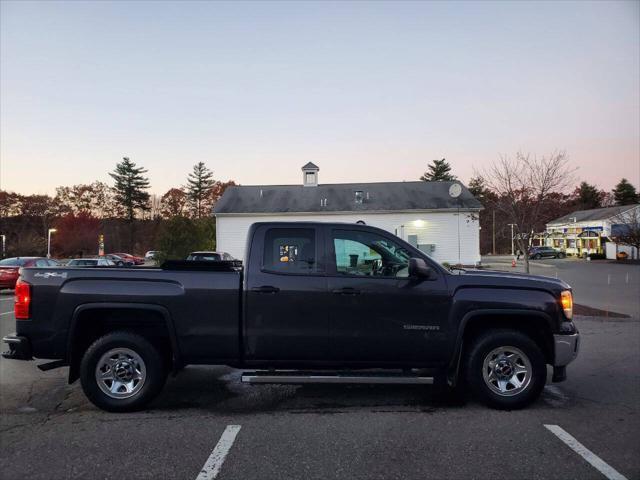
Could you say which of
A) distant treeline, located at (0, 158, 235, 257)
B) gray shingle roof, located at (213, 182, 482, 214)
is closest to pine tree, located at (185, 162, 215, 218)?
distant treeline, located at (0, 158, 235, 257)

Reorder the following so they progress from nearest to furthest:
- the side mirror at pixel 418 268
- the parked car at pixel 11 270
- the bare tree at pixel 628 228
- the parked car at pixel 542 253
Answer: the side mirror at pixel 418 268 → the parked car at pixel 11 270 → the bare tree at pixel 628 228 → the parked car at pixel 542 253

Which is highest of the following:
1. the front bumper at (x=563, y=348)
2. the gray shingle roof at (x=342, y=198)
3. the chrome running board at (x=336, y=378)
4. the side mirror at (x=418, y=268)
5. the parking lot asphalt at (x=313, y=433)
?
the gray shingle roof at (x=342, y=198)

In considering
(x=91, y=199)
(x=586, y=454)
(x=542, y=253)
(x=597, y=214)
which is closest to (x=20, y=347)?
(x=586, y=454)

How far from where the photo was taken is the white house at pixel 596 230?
48934 millimetres

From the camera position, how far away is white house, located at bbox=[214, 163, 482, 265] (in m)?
35.1

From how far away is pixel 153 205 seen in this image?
88.7 metres

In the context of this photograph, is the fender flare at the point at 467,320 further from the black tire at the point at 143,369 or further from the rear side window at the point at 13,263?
A: the rear side window at the point at 13,263

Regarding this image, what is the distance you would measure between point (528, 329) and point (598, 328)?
635 centimetres

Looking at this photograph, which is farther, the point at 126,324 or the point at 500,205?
the point at 500,205

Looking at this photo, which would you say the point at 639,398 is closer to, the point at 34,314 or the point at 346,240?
the point at 346,240

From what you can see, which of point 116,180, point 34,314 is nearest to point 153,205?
point 116,180

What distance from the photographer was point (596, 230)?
5431 cm

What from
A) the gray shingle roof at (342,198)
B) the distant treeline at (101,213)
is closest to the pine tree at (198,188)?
the distant treeline at (101,213)

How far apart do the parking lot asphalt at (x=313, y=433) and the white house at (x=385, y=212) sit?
93.9ft
